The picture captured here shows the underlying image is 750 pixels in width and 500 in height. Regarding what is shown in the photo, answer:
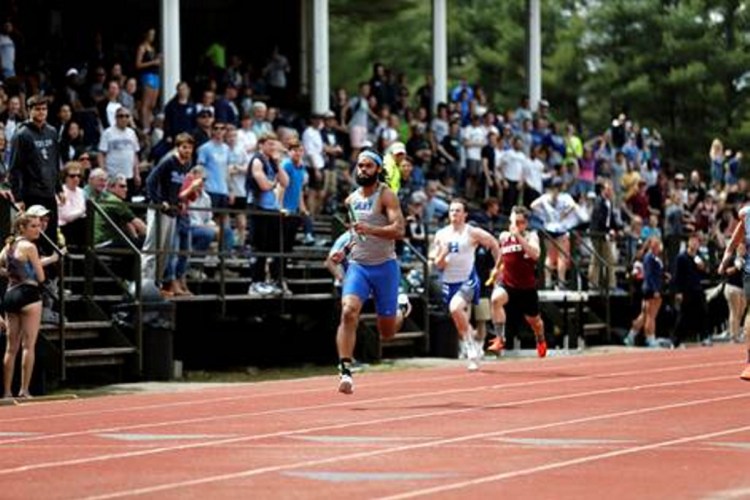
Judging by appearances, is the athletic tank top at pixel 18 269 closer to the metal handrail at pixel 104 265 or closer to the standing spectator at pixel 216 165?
the metal handrail at pixel 104 265

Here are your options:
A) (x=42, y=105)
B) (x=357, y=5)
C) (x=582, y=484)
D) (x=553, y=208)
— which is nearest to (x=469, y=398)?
(x=42, y=105)

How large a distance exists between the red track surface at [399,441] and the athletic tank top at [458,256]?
151 inches

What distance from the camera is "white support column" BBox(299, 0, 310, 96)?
41469 millimetres

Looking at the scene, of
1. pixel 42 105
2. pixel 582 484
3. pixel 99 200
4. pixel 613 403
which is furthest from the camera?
pixel 99 200

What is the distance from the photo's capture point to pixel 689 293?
128 ft

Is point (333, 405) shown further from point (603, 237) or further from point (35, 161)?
point (603, 237)

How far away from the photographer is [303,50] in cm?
4200

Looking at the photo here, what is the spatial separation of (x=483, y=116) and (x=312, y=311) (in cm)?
1103

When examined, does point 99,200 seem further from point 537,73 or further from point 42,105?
point 537,73

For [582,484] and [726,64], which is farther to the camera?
[726,64]

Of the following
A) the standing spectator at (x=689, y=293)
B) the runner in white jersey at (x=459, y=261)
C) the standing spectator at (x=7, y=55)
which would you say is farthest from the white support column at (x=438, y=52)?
the runner in white jersey at (x=459, y=261)

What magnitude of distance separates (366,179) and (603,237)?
1790 centimetres

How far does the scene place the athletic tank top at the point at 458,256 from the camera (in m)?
27.4

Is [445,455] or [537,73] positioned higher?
[537,73]
